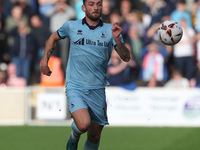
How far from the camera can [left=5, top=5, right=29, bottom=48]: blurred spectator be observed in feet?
47.7

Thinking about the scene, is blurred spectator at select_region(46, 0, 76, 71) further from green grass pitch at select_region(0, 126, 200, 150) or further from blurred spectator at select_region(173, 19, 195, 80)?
blurred spectator at select_region(173, 19, 195, 80)

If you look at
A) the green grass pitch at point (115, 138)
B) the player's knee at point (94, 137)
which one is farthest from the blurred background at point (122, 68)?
the player's knee at point (94, 137)

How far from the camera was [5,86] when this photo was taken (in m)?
14.1

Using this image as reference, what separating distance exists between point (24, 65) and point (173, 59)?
405 centimetres

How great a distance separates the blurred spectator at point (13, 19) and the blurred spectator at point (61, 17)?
0.94m

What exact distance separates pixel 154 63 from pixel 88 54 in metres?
6.82

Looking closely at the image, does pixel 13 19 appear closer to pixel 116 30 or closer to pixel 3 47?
pixel 3 47

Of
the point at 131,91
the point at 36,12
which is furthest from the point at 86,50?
the point at 36,12

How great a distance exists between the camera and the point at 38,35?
14141 mm

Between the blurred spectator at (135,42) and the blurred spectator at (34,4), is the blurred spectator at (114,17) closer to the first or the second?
the blurred spectator at (135,42)

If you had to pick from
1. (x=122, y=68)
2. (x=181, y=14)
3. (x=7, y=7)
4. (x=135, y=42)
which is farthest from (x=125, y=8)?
(x=7, y=7)

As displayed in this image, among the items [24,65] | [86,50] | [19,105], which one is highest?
[86,50]

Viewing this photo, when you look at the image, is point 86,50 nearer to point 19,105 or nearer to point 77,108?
point 77,108

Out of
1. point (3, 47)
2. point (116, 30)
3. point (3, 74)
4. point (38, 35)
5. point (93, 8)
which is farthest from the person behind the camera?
point (3, 47)
